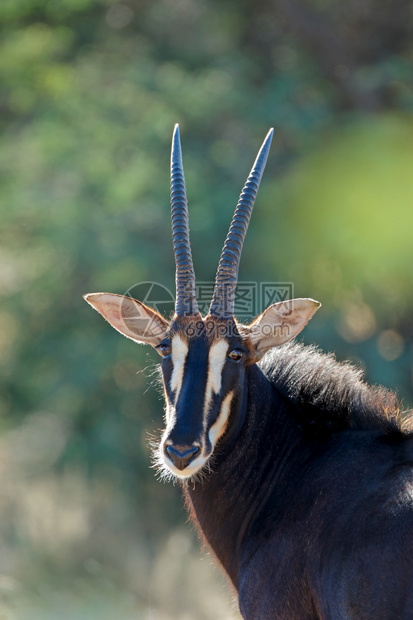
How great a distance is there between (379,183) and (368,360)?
343cm

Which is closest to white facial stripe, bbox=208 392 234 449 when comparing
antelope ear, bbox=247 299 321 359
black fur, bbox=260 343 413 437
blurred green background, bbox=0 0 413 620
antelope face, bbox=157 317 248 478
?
antelope face, bbox=157 317 248 478

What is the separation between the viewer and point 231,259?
7.52 metres

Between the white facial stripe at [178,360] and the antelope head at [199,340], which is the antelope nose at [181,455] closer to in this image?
the antelope head at [199,340]

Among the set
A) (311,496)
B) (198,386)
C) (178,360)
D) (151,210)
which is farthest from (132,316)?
(151,210)

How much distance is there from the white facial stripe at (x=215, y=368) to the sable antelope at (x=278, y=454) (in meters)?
0.01

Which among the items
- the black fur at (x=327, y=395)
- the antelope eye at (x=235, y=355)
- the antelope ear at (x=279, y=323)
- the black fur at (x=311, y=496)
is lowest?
the black fur at (x=311, y=496)

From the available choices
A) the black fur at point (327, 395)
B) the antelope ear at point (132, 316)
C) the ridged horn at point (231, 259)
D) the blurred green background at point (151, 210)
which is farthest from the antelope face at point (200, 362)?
the blurred green background at point (151, 210)

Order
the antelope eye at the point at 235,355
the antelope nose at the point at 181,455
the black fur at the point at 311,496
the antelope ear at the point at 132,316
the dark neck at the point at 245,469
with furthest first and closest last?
the antelope ear at the point at 132,316
the dark neck at the point at 245,469
the antelope eye at the point at 235,355
the antelope nose at the point at 181,455
the black fur at the point at 311,496

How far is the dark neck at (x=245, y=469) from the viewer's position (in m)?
7.30

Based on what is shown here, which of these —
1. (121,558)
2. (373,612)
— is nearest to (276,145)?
(121,558)

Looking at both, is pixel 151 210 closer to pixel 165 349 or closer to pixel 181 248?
pixel 181 248

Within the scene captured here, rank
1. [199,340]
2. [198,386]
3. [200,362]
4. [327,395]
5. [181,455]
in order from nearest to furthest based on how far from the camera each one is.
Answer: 1. [181,455]
2. [198,386]
3. [200,362]
4. [199,340]
5. [327,395]

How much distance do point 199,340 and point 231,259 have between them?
2.85 feet

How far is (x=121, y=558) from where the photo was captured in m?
19.0
